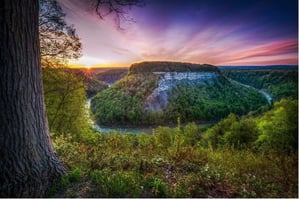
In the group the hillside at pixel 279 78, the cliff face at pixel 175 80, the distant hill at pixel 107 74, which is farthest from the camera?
the cliff face at pixel 175 80

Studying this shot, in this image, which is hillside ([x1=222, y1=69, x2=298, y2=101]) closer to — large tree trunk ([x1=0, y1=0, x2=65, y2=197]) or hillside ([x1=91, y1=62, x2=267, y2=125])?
large tree trunk ([x1=0, y1=0, x2=65, y2=197])

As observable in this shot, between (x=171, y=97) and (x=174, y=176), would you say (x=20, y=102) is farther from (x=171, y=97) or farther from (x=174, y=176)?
(x=171, y=97)

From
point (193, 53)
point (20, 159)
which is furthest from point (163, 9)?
point (20, 159)

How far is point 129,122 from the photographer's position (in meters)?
59.4

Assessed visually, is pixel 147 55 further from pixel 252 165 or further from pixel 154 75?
pixel 154 75

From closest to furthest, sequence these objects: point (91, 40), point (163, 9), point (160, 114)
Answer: point (163, 9) < point (91, 40) < point (160, 114)

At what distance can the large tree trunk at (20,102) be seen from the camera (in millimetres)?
2973

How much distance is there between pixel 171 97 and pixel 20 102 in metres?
76.2

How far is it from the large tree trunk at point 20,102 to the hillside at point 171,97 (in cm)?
3746

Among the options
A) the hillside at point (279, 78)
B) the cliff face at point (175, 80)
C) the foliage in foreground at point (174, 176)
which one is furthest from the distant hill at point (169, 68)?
the foliage in foreground at point (174, 176)

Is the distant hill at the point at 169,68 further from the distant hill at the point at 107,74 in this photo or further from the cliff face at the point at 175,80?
the distant hill at the point at 107,74

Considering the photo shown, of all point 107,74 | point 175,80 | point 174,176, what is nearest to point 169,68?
point 175,80

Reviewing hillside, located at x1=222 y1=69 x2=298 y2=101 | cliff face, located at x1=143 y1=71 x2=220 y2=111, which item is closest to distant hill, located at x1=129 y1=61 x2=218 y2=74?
cliff face, located at x1=143 y1=71 x2=220 y2=111

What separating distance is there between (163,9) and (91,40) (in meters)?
2.59
